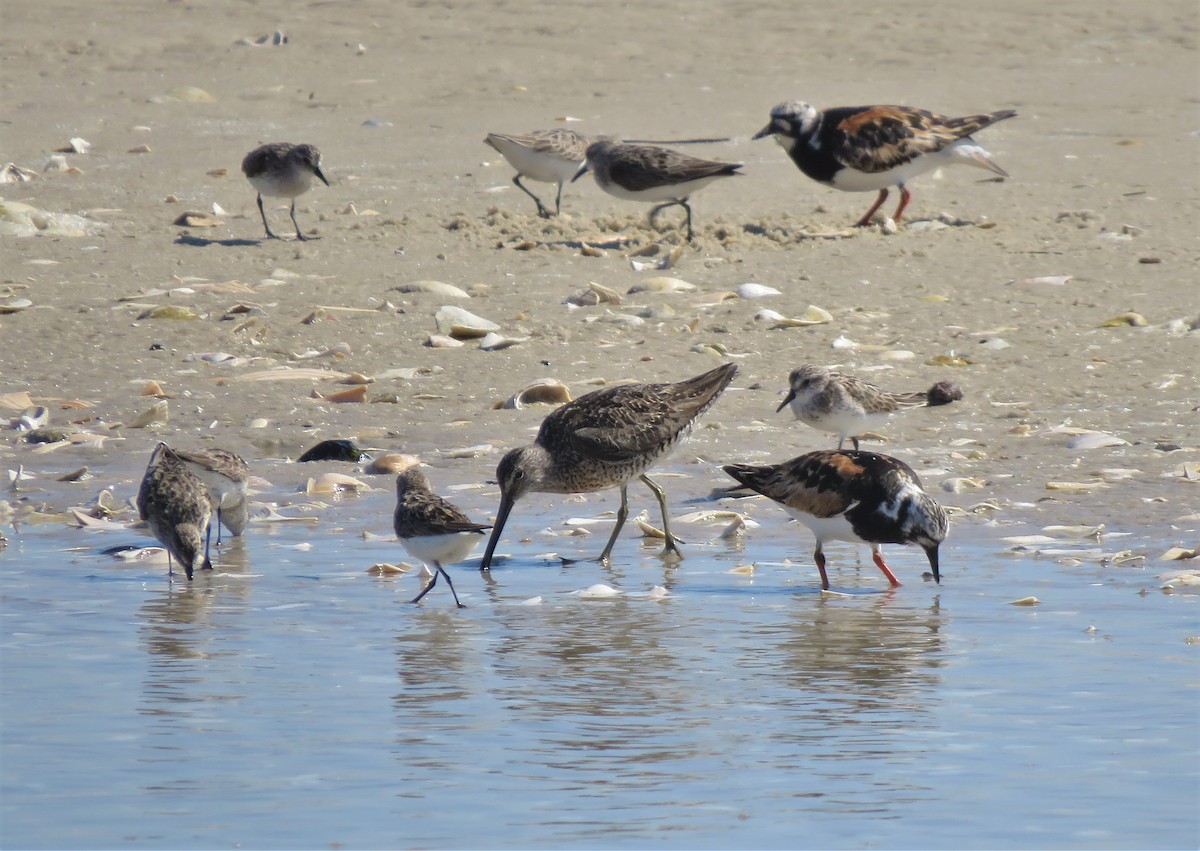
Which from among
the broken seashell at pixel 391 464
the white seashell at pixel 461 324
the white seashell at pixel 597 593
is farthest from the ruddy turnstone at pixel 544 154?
the white seashell at pixel 597 593

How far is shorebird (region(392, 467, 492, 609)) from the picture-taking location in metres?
7.73

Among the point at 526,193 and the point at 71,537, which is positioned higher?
the point at 526,193

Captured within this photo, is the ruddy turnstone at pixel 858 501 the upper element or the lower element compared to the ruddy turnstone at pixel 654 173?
lower

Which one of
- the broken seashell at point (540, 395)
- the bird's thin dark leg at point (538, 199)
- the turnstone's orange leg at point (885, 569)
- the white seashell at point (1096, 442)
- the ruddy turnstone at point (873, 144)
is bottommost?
the turnstone's orange leg at point (885, 569)

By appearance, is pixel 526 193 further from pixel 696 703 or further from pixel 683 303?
pixel 696 703

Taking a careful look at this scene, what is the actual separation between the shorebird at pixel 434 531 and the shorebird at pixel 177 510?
107cm

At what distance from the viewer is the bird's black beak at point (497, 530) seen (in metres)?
8.58

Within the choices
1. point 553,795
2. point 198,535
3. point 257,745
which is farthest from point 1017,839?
point 198,535

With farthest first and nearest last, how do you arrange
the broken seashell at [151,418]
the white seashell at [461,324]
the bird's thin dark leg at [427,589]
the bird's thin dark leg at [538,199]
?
the bird's thin dark leg at [538,199], the white seashell at [461,324], the broken seashell at [151,418], the bird's thin dark leg at [427,589]

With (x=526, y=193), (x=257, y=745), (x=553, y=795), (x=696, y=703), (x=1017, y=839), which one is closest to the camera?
(x=1017, y=839)

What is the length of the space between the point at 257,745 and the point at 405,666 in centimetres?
112

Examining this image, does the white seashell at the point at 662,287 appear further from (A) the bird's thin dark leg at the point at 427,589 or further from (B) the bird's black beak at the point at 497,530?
(A) the bird's thin dark leg at the point at 427,589

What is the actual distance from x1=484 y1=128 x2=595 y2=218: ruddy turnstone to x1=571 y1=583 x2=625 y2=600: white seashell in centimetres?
785

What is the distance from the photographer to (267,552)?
9.00 metres
